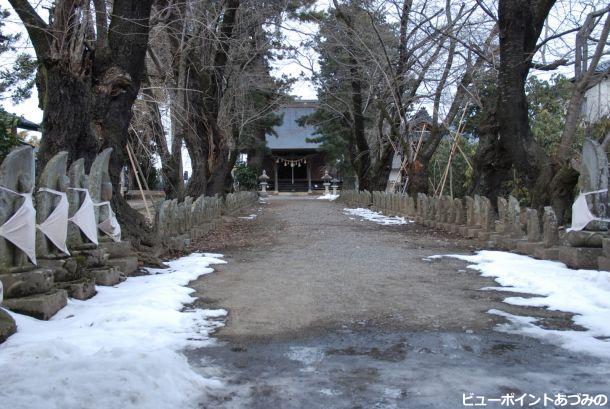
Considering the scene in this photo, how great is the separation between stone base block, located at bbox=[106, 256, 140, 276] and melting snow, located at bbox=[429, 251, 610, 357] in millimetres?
4828

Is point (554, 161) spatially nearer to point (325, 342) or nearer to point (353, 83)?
point (325, 342)

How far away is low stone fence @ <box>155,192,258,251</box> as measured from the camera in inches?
385

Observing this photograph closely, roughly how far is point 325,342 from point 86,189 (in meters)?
3.63

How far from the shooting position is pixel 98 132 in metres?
8.77

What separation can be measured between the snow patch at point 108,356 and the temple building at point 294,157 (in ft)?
130

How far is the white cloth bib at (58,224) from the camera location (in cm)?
540

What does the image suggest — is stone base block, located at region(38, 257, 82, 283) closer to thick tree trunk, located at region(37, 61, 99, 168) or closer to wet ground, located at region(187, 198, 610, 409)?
wet ground, located at region(187, 198, 610, 409)

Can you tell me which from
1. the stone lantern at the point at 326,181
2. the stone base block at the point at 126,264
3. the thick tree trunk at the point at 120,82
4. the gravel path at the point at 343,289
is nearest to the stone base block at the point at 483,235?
the gravel path at the point at 343,289

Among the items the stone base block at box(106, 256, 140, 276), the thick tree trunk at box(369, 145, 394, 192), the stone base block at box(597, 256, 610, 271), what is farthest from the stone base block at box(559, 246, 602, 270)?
the thick tree trunk at box(369, 145, 394, 192)

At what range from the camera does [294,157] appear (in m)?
46.5

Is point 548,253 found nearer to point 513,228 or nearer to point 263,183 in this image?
point 513,228

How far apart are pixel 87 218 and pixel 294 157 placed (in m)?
40.5

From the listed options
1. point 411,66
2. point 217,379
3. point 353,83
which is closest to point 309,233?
point 411,66

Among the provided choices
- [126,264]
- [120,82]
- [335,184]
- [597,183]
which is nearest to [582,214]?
[597,183]
